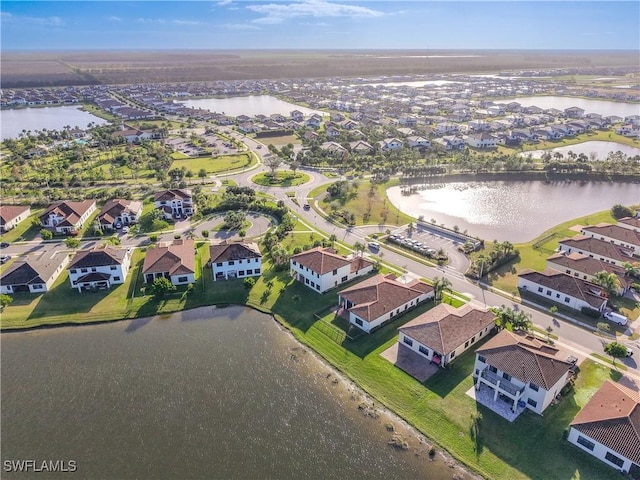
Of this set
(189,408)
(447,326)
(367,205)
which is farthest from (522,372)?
(367,205)

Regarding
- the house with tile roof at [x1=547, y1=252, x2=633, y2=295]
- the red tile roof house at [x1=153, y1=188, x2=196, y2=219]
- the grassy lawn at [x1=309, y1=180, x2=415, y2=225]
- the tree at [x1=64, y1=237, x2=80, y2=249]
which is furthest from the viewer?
the red tile roof house at [x1=153, y1=188, x2=196, y2=219]

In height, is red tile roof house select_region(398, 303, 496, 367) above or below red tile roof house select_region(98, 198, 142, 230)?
below

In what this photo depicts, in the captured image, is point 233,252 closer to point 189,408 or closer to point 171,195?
point 189,408

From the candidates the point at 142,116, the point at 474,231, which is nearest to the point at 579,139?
the point at 474,231

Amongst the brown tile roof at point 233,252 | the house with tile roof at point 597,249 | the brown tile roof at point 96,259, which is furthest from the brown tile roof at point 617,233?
the brown tile roof at point 96,259

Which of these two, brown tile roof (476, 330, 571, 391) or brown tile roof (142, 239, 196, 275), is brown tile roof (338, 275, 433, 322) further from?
brown tile roof (142, 239, 196, 275)

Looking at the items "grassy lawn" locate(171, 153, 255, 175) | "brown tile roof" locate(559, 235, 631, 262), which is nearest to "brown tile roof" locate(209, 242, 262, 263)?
"brown tile roof" locate(559, 235, 631, 262)

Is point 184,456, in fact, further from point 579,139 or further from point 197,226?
point 579,139
